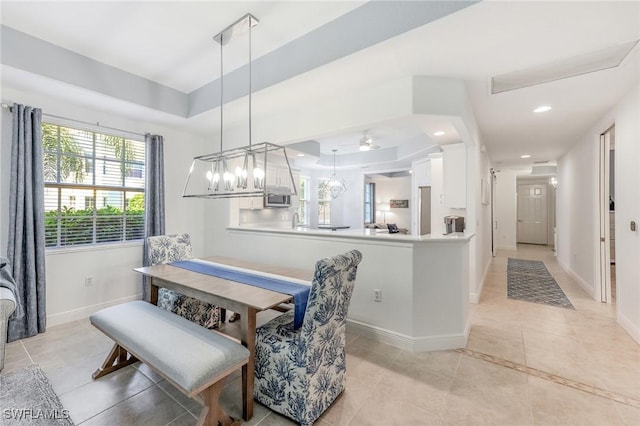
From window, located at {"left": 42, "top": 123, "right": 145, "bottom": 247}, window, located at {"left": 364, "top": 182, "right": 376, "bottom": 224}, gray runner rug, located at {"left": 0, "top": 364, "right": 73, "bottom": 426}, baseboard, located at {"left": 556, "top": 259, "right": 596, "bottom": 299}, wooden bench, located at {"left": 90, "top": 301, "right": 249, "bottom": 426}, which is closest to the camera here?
wooden bench, located at {"left": 90, "top": 301, "right": 249, "bottom": 426}

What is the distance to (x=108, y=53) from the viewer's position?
9.32 ft

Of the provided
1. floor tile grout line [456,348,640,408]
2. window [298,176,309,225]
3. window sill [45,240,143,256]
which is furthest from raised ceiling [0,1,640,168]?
window [298,176,309,225]

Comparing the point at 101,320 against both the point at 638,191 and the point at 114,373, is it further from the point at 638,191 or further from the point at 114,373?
the point at 638,191

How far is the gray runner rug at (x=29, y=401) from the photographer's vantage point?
1.77m

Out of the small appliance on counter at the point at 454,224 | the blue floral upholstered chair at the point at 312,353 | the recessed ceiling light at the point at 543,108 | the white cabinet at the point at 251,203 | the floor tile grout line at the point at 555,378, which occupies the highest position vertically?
the recessed ceiling light at the point at 543,108

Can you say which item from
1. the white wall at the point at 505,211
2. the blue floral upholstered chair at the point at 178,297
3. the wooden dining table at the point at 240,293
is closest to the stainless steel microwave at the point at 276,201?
the blue floral upholstered chair at the point at 178,297

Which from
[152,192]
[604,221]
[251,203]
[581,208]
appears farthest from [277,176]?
[581,208]

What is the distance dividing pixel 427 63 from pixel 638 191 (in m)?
2.54

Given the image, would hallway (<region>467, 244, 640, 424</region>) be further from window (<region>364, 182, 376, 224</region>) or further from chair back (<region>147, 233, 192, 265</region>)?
window (<region>364, 182, 376, 224</region>)

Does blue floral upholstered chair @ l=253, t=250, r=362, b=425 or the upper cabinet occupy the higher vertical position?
the upper cabinet

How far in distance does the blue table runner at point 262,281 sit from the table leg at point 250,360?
0.97 ft

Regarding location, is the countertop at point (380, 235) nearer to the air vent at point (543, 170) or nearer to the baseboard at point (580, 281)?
the baseboard at point (580, 281)

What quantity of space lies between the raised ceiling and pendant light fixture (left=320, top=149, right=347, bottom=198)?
419cm

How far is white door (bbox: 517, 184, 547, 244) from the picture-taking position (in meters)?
9.60
